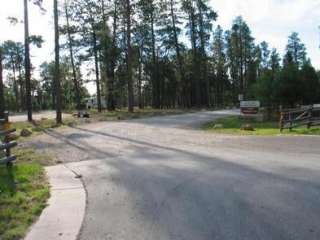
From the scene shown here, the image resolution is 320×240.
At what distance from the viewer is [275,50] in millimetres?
108875

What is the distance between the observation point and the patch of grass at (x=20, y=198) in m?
5.57

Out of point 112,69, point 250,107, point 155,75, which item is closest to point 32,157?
point 250,107

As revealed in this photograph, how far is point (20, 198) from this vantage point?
700 cm

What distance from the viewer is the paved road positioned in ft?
17.5

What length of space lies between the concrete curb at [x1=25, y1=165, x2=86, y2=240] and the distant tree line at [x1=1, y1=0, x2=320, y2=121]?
21321 millimetres

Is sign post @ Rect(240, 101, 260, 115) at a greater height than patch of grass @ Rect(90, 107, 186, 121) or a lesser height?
greater

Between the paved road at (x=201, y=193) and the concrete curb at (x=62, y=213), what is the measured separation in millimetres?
151

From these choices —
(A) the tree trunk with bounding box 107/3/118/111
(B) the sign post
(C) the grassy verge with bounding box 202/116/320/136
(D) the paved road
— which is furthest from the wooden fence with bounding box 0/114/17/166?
(A) the tree trunk with bounding box 107/3/118/111

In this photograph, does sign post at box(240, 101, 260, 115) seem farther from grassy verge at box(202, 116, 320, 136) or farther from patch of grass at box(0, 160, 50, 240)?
patch of grass at box(0, 160, 50, 240)

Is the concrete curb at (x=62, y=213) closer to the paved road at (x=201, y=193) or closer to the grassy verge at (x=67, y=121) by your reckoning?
the paved road at (x=201, y=193)

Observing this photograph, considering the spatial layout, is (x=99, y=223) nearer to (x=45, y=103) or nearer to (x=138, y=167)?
(x=138, y=167)

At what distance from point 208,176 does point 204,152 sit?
3954mm

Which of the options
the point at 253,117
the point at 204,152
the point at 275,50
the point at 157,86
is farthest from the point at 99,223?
the point at 275,50

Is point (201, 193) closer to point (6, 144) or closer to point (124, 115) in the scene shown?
point (6, 144)
